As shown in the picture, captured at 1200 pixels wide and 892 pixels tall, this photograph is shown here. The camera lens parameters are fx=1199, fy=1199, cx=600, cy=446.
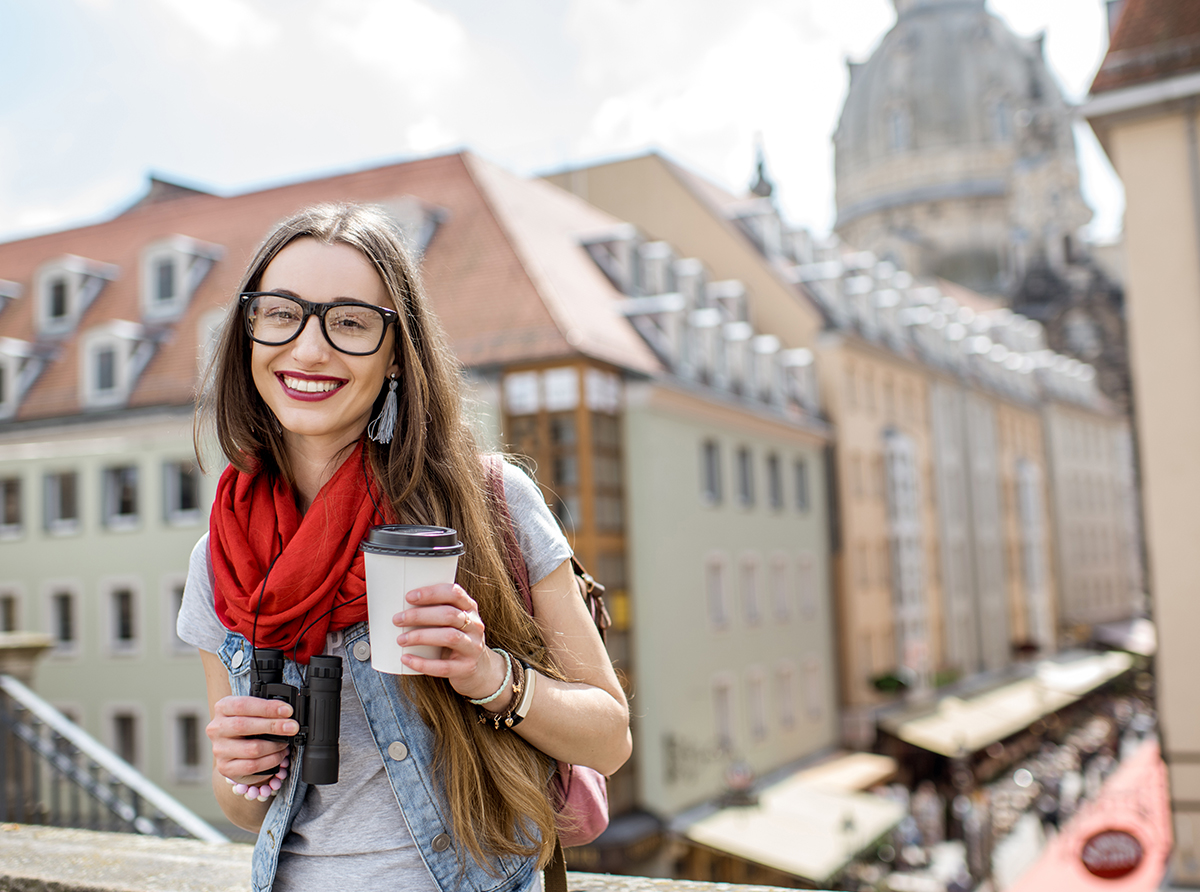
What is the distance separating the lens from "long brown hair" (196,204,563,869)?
1757 mm

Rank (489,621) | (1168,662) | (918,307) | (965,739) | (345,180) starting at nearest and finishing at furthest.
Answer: (489,621) → (1168,662) → (345,180) → (965,739) → (918,307)

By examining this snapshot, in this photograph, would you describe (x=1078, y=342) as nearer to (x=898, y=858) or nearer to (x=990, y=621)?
(x=990, y=621)

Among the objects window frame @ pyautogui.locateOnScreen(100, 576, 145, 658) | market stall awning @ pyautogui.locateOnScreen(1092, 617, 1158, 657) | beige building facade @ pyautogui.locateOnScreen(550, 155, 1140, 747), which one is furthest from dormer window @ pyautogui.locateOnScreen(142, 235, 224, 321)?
market stall awning @ pyautogui.locateOnScreen(1092, 617, 1158, 657)

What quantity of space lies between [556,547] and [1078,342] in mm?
67317

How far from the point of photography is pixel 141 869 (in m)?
3.03

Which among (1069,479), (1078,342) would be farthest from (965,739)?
(1078,342)

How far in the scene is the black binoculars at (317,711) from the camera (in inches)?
63.7

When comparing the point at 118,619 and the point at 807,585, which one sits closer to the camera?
the point at 118,619

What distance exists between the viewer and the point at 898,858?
81.4 ft

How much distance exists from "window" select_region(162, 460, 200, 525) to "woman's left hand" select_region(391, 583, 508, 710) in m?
24.1

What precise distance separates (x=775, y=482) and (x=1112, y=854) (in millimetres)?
→ 13932

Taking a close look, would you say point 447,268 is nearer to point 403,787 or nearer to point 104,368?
point 104,368

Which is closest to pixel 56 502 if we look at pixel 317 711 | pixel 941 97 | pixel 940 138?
pixel 317 711

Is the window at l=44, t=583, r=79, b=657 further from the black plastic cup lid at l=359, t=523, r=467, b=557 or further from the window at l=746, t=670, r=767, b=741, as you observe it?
the black plastic cup lid at l=359, t=523, r=467, b=557
